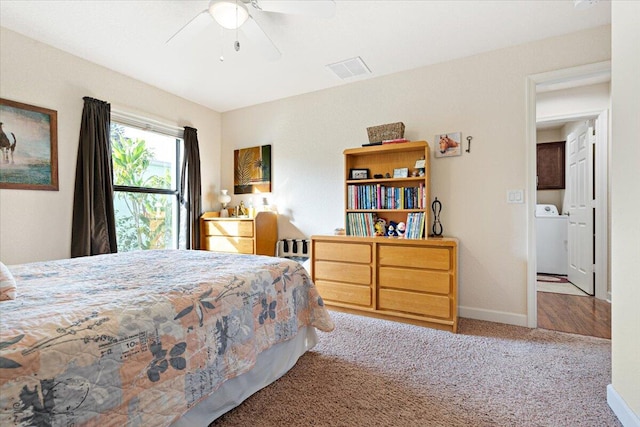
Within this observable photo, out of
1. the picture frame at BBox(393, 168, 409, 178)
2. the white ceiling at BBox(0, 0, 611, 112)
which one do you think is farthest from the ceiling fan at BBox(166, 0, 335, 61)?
the picture frame at BBox(393, 168, 409, 178)

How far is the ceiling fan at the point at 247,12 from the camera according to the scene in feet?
5.67

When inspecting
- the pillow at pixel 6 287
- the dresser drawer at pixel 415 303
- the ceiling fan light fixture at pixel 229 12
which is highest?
the ceiling fan light fixture at pixel 229 12

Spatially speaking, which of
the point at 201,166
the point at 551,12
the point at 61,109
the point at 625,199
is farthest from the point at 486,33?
the point at 61,109

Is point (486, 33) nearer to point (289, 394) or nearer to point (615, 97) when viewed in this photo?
point (615, 97)

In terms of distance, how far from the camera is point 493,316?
2707 mm

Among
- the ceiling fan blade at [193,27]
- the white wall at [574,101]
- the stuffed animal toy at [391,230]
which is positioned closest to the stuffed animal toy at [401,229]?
the stuffed animal toy at [391,230]

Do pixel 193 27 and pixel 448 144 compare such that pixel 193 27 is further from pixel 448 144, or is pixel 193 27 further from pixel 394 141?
pixel 448 144

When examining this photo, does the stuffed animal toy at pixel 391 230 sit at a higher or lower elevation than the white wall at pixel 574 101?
lower

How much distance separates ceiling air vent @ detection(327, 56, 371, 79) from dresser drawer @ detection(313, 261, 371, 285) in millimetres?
1962

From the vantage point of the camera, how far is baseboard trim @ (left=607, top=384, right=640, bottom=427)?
4.20ft

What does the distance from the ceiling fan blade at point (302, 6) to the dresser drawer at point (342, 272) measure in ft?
6.64

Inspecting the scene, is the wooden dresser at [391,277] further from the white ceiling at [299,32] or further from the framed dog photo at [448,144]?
the white ceiling at [299,32]

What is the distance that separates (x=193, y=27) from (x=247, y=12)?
43 cm

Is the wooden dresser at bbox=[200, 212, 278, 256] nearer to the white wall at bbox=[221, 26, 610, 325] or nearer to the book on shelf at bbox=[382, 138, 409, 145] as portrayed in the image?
the white wall at bbox=[221, 26, 610, 325]
